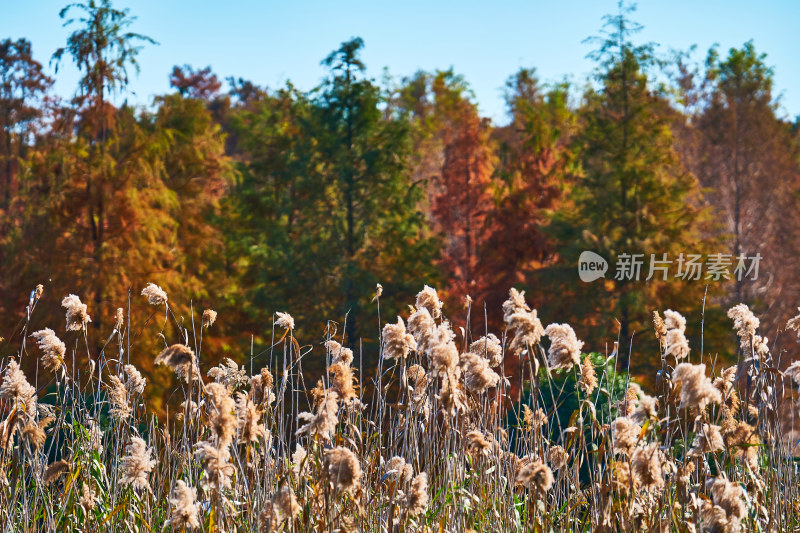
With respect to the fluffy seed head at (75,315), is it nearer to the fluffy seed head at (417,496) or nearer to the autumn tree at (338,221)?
the fluffy seed head at (417,496)

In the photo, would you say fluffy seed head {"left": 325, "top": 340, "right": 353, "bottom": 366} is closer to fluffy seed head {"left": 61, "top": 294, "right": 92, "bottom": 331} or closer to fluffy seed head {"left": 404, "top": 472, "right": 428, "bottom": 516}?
fluffy seed head {"left": 404, "top": 472, "right": 428, "bottom": 516}

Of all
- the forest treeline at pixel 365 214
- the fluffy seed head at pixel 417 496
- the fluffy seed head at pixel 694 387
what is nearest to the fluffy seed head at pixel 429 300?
the fluffy seed head at pixel 417 496

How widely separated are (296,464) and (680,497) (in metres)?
1.23

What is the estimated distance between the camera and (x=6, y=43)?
65.8 ft

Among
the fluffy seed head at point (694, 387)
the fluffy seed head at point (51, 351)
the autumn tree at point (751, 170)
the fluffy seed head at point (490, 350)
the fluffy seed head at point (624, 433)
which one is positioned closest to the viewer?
the fluffy seed head at point (694, 387)

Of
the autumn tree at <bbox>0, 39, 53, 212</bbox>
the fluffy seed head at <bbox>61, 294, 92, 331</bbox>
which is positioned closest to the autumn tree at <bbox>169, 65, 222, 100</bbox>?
the autumn tree at <bbox>0, 39, 53, 212</bbox>

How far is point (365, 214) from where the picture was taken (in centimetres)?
1396

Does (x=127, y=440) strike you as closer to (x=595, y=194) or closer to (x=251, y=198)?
(x=595, y=194)

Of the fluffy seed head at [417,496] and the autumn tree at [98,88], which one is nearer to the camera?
the fluffy seed head at [417,496]

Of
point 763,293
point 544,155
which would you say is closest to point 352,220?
point 544,155

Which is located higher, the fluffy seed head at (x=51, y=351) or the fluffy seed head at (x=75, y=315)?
the fluffy seed head at (x=75, y=315)

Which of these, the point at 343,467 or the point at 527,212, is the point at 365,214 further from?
the point at 343,467

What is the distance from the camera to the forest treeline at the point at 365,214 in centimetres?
1138

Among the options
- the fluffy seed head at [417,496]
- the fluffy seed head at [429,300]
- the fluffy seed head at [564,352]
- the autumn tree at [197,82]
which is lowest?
the fluffy seed head at [417,496]
